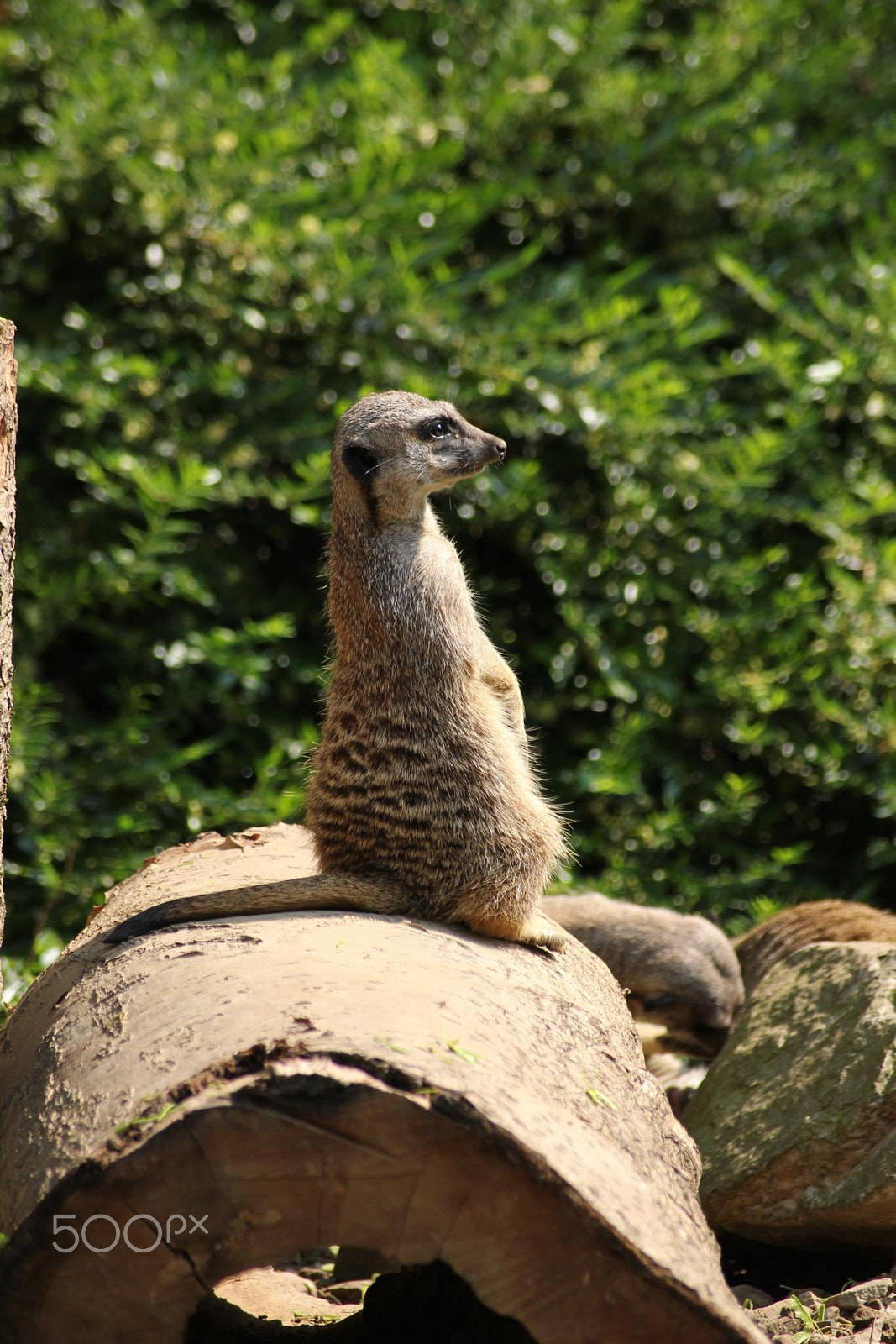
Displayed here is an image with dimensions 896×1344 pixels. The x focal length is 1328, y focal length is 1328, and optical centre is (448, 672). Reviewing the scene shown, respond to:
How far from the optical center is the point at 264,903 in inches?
106

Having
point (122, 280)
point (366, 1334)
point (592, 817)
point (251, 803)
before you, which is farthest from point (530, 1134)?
point (122, 280)

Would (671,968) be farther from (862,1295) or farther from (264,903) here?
(264,903)

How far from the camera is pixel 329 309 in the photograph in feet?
17.8

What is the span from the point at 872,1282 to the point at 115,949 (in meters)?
1.73

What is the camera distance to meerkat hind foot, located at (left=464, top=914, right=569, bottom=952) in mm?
2854

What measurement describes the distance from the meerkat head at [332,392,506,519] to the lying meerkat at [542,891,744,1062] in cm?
196

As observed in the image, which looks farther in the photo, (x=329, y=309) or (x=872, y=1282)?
(x=329, y=309)

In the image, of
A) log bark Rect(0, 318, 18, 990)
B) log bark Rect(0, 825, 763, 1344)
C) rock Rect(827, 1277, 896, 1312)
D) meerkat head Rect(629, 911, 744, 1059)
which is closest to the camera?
log bark Rect(0, 825, 763, 1344)

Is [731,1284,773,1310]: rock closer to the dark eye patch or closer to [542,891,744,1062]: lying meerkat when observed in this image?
[542,891,744,1062]: lying meerkat

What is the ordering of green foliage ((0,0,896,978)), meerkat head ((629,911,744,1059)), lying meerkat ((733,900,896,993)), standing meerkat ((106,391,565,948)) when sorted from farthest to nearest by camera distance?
green foliage ((0,0,896,978)), meerkat head ((629,911,744,1059)), lying meerkat ((733,900,896,993)), standing meerkat ((106,391,565,948))

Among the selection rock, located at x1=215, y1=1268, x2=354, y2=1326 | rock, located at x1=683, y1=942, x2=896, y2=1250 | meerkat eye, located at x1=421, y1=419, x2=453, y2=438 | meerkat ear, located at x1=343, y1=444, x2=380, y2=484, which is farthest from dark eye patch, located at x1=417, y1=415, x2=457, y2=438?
rock, located at x1=215, y1=1268, x2=354, y2=1326

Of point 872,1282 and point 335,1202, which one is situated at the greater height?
point 335,1202

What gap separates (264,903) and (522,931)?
585 millimetres

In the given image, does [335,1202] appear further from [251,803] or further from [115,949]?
[251,803]
